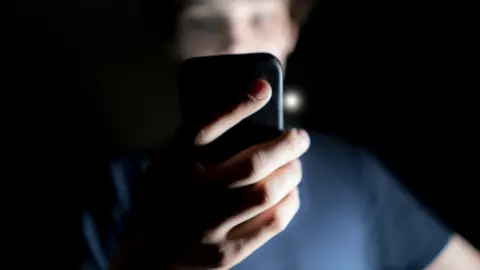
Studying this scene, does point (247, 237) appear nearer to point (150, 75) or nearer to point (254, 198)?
point (254, 198)

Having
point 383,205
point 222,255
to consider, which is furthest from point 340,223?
point 222,255

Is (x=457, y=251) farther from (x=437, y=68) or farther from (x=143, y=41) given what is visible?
(x=143, y=41)

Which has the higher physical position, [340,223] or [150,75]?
[150,75]

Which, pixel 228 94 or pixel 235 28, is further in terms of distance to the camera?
pixel 235 28

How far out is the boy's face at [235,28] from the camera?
559 millimetres

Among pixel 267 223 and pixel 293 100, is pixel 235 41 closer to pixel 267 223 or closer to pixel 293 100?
pixel 293 100

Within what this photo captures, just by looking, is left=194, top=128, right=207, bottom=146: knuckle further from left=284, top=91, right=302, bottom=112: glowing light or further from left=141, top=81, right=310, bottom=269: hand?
left=284, top=91, right=302, bottom=112: glowing light

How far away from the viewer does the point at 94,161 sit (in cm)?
61

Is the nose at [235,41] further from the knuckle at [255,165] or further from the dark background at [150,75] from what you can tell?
the knuckle at [255,165]

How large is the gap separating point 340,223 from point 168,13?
229 millimetres

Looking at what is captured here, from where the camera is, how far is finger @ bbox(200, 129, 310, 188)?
1.45ft

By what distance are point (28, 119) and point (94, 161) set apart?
0.07 metres

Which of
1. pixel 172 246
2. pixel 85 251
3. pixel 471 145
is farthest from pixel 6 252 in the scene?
pixel 471 145

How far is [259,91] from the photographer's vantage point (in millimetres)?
436
